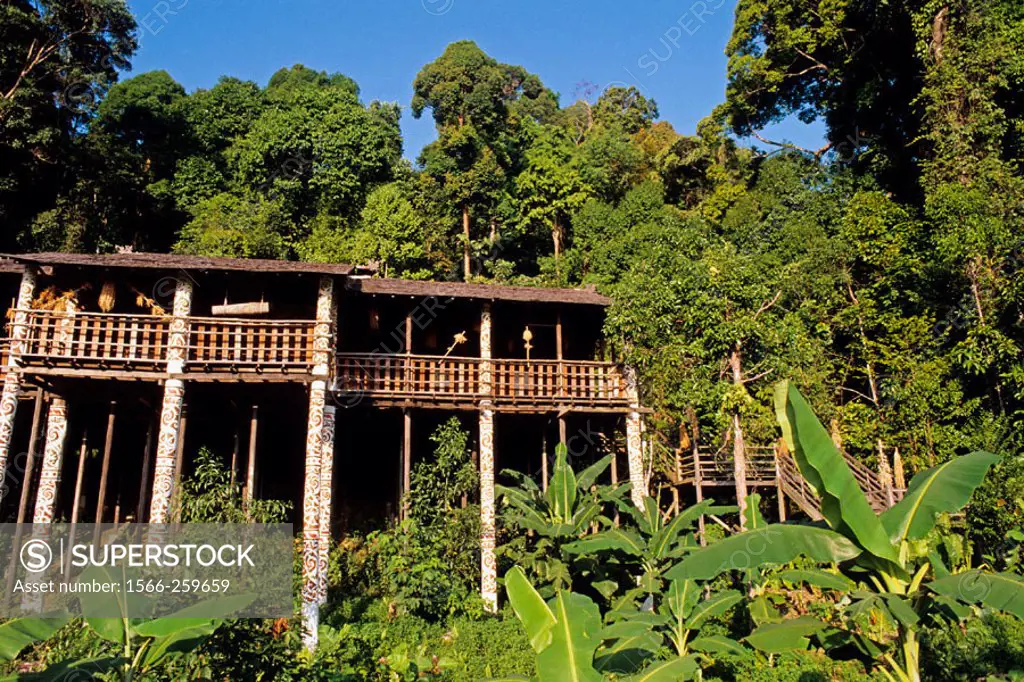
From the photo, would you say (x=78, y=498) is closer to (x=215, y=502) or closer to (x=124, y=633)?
(x=215, y=502)

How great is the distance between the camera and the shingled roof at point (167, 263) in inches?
521

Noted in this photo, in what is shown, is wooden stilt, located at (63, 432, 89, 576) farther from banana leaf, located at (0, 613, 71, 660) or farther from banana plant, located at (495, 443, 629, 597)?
banana leaf, located at (0, 613, 71, 660)

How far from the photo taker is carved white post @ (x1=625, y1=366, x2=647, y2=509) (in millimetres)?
15586

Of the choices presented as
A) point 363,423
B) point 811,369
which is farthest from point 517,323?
point 811,369

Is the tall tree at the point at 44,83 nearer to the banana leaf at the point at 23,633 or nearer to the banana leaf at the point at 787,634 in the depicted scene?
the banana leaf at the point at 23,633

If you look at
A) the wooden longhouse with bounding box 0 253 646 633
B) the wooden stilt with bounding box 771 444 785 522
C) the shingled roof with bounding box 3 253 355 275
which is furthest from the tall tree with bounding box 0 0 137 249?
the wooden stilt with bounding box 771 444 785 522

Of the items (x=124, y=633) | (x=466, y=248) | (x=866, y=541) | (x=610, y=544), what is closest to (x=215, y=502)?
(x=124, y=633)

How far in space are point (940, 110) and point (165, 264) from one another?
17934mm

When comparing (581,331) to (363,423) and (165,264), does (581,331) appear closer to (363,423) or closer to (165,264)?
(363,423)

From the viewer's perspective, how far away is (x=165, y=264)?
13.3 m

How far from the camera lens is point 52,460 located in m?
13.3

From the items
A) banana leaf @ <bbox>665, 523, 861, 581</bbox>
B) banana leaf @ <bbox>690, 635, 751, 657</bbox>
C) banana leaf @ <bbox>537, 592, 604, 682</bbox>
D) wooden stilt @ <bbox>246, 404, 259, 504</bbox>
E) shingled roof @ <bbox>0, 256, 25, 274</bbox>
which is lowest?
banana leaf @ <bbox>690, 635, 751, 657</bbox>

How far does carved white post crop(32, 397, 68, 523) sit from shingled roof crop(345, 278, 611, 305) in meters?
5.67

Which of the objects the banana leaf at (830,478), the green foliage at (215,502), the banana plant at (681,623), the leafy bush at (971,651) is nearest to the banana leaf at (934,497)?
the banana leaf at (830,478)
